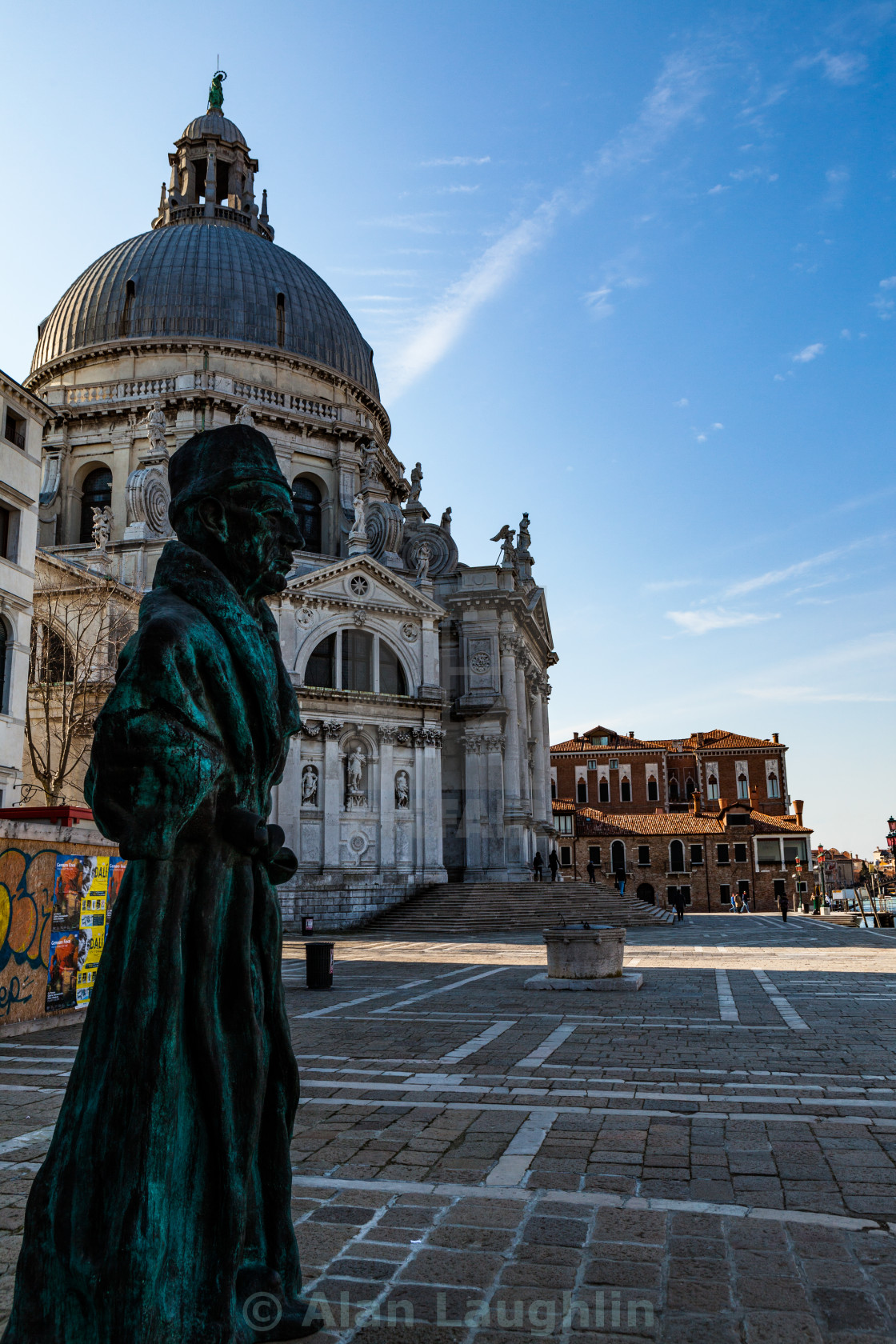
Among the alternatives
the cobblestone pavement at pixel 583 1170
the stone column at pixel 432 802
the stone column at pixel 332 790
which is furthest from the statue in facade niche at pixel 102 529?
the cobblestone pavement at pixel 583 1170

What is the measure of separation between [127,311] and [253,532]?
1844 inches

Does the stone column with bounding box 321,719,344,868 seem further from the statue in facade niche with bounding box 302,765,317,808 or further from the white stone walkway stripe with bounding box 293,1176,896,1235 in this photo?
the white stone walkway stripe with bounding box 293,1176,896,1235

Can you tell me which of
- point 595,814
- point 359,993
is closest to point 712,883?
point 595,814

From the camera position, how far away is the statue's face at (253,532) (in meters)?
3.49

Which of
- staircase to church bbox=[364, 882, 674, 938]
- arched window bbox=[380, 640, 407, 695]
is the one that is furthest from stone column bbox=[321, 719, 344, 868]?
arched window bbox=[380, 640, 407, 695]

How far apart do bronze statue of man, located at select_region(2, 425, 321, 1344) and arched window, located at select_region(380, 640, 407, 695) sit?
3616 centimetres

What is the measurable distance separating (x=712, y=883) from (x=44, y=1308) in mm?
71332

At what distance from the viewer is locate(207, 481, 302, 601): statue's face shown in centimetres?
349

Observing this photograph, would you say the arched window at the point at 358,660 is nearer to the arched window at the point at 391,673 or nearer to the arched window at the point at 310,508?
the arched window at the point at 391,673

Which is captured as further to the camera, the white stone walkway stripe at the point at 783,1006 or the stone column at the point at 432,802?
the stone column at the point at 432,802

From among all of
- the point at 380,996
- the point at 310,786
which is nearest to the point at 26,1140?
the point at 380,996

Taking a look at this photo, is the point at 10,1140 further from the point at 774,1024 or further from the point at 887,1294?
the point at 774,1024

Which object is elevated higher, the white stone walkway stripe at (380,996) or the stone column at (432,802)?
the stone column at (432,802)

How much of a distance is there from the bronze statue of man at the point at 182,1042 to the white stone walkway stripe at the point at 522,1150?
92.4 inches
